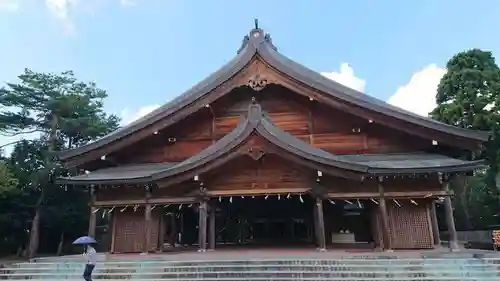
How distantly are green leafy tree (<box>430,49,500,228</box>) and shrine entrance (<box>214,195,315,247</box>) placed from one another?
10.8m

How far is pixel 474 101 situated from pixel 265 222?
1432 cm

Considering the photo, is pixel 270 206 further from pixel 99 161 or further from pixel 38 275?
pixel 38 275

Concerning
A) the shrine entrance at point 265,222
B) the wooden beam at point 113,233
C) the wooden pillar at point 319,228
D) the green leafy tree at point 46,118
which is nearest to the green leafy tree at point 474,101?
the shrine entrance at point 265,222

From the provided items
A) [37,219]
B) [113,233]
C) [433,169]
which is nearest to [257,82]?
[433,169]

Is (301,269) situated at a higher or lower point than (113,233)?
lower

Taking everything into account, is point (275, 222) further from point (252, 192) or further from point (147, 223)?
point (147, 223)

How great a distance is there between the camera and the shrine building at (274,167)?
11648 mm

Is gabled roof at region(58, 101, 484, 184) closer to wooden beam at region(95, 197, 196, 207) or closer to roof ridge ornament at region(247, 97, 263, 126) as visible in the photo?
roof ridge ornament at region(247, 97, 263, 126)

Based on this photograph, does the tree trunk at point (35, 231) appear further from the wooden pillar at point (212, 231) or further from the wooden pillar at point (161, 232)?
the wooden pillar at point (212, 231)

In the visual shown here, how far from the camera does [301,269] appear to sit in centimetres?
880

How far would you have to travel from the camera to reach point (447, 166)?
11172 mm

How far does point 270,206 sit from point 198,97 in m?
5.40

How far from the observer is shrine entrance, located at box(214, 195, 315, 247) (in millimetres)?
15227

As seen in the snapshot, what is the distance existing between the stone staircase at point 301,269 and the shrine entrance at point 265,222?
17.2 feet
